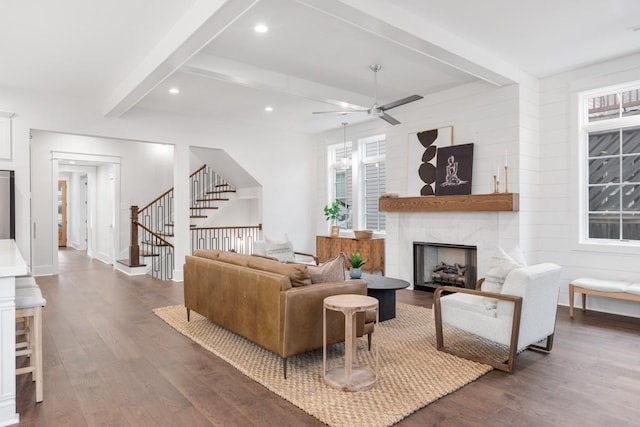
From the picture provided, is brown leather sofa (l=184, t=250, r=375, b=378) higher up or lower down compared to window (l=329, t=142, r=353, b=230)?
lower down

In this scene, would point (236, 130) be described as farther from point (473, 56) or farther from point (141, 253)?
point (473, 56)

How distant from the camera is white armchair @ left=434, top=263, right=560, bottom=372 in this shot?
3150 millimetres

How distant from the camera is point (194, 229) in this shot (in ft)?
26.1

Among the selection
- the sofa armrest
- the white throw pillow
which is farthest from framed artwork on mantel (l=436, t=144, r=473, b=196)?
the sofa armrest

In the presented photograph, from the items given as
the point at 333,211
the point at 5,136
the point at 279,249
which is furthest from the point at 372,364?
the point at 5,136

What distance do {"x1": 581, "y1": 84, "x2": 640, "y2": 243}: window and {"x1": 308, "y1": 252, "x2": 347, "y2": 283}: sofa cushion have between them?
145 inches

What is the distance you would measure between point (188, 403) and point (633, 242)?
523 cm

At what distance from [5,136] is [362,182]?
600 cm

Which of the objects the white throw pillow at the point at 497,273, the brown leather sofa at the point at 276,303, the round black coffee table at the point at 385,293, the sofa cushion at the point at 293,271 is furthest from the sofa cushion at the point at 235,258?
the white throw pillow at the point at 497,273

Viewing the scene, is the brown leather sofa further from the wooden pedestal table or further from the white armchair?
the white armchair

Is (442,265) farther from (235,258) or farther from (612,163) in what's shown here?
(235,258)

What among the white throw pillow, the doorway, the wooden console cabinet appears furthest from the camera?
the doorway

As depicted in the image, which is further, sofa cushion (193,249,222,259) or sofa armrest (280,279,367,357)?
sofa cushion (193,249,222,259)

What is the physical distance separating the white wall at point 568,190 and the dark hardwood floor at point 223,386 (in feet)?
2.21
